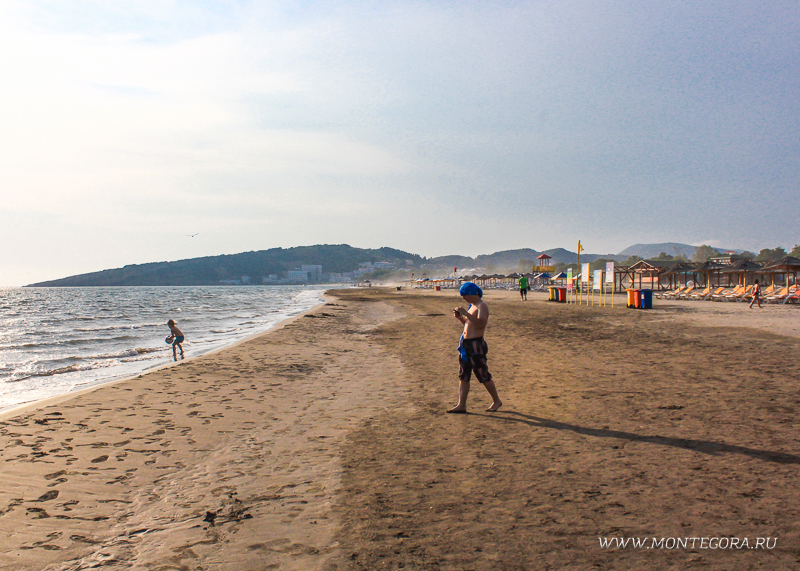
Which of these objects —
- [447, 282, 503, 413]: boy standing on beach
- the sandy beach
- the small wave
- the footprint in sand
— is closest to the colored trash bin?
the sandy beach

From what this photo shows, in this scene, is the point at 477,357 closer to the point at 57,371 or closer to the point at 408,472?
the point at 408,472

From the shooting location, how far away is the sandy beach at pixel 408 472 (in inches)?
101

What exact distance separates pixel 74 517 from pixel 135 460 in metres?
1.04

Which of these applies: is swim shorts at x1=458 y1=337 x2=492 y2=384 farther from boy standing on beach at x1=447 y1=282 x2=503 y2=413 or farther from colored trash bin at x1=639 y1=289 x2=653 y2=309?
colored trash bin at x1=639 y1=289 x2=653 y2=309

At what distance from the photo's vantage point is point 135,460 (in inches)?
159

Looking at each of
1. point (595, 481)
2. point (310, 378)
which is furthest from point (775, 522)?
point (310, 378)

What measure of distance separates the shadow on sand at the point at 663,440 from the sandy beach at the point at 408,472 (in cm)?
2

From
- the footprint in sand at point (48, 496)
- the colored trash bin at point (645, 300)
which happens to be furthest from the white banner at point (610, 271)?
the footprint in sand at point (48, 496)

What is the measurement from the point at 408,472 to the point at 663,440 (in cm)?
241

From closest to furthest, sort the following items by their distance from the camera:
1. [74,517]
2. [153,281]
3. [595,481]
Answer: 1. [74,517]
2. [595,481]
3. [153,281]

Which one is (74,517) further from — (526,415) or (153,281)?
(153,281)

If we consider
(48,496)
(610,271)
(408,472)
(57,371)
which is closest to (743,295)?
(610,271)

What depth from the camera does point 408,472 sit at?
3.64m

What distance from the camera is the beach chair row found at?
22766 mm
